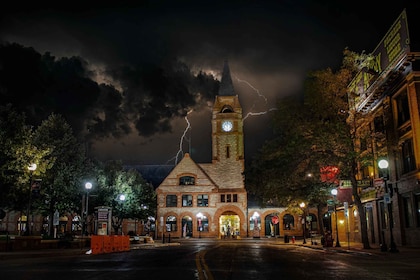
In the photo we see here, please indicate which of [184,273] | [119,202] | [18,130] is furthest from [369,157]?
[119,202]

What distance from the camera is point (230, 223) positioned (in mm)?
69062

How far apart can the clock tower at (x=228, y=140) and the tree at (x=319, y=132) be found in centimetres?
3536

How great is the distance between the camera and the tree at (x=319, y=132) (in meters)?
28.9

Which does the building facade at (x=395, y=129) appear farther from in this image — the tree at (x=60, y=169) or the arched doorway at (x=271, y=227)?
the arched doorway at (x=271, y=227)

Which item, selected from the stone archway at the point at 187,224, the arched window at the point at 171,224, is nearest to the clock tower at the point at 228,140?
the stone archway at the point at 187,224

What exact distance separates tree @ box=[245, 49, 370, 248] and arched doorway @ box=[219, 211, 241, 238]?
3500 centimetres

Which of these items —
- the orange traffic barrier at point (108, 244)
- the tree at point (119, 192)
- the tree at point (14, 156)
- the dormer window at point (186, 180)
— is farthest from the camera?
the dormer window at point (186, 180)

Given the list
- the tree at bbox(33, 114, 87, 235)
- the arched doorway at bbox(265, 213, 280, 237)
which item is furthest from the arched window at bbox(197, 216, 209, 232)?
the tree at bbox(33, 114, 87, 235)

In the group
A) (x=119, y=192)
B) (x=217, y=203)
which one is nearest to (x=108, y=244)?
(x=119, y=192)

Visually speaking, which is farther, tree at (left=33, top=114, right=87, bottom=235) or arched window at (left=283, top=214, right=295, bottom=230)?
arched window at (left=283, top=214, right=295, bottom=230)

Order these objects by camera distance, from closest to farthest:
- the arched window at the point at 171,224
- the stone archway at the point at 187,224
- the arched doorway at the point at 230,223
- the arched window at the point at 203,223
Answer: the arched window at the point at 203,223 < the arched window at the point at 171,224 < the stone archway at the point at 187,224 < the arched doorway at the point at 230,223

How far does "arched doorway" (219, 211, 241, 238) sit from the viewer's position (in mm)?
68000

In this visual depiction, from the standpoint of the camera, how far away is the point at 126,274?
42.7 ft

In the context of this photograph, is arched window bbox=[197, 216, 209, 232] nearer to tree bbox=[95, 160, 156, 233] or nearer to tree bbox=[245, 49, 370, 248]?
tree bbox=[95, 160, 156, 233]
